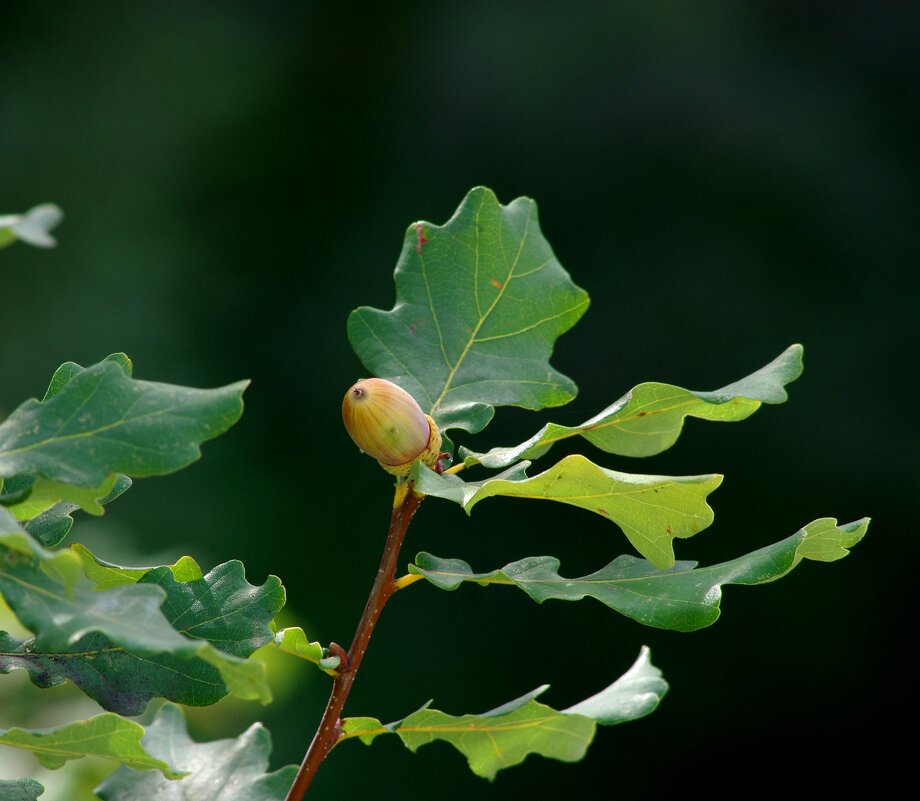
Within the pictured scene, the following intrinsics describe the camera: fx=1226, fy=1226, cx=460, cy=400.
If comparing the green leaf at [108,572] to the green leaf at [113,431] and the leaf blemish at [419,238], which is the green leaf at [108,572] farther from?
the leaf blemish at [419,238]

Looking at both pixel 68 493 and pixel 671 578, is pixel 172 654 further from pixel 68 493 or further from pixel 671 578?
pixel 671 578

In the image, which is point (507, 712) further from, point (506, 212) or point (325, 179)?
point (325, 179)

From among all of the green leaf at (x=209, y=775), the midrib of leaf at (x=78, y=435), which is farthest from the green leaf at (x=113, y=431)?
the green leaf at (x=209, y=775)

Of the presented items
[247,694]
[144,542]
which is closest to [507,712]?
[247,694]

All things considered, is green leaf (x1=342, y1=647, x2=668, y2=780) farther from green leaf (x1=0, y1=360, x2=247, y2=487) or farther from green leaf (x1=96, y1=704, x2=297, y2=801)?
green leaf (x1=0, y1=360, x2=247, y2=487)

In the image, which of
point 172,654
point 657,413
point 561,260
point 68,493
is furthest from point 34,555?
point 561,260

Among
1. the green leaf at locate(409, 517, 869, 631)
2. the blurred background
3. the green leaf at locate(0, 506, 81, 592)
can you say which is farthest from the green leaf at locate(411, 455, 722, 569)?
the blurred background
